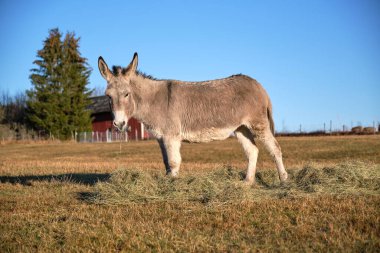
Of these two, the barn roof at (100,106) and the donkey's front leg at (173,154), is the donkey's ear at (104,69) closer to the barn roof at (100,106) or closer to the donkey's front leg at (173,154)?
the donkey's front leg at (173,154)

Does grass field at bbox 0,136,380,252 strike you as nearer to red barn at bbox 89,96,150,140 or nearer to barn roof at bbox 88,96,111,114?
red barn at bbox 89,96,150,140

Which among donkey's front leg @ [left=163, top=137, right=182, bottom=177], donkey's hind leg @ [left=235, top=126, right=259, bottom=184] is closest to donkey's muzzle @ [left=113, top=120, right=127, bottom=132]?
donkey's front leg @ [left=163, top=137, right=182, bottom=177]

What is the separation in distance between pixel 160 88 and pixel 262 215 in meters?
4.88

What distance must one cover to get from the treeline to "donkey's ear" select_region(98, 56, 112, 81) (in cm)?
4376

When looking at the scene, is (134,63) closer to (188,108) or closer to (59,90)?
(188,108)

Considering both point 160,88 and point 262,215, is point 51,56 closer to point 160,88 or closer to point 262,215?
point 160,88

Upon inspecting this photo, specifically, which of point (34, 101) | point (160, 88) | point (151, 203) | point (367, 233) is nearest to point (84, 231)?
point (151, 203)

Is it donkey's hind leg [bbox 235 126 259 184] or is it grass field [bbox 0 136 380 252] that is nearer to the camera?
grass field [bbox 0 136 380 252]

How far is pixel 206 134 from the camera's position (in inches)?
364

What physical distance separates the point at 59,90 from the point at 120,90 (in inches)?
1788

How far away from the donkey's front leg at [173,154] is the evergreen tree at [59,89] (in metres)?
44.8

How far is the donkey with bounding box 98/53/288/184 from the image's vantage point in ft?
29.3

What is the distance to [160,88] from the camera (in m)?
9.65

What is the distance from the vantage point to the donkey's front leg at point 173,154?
8.73 m
